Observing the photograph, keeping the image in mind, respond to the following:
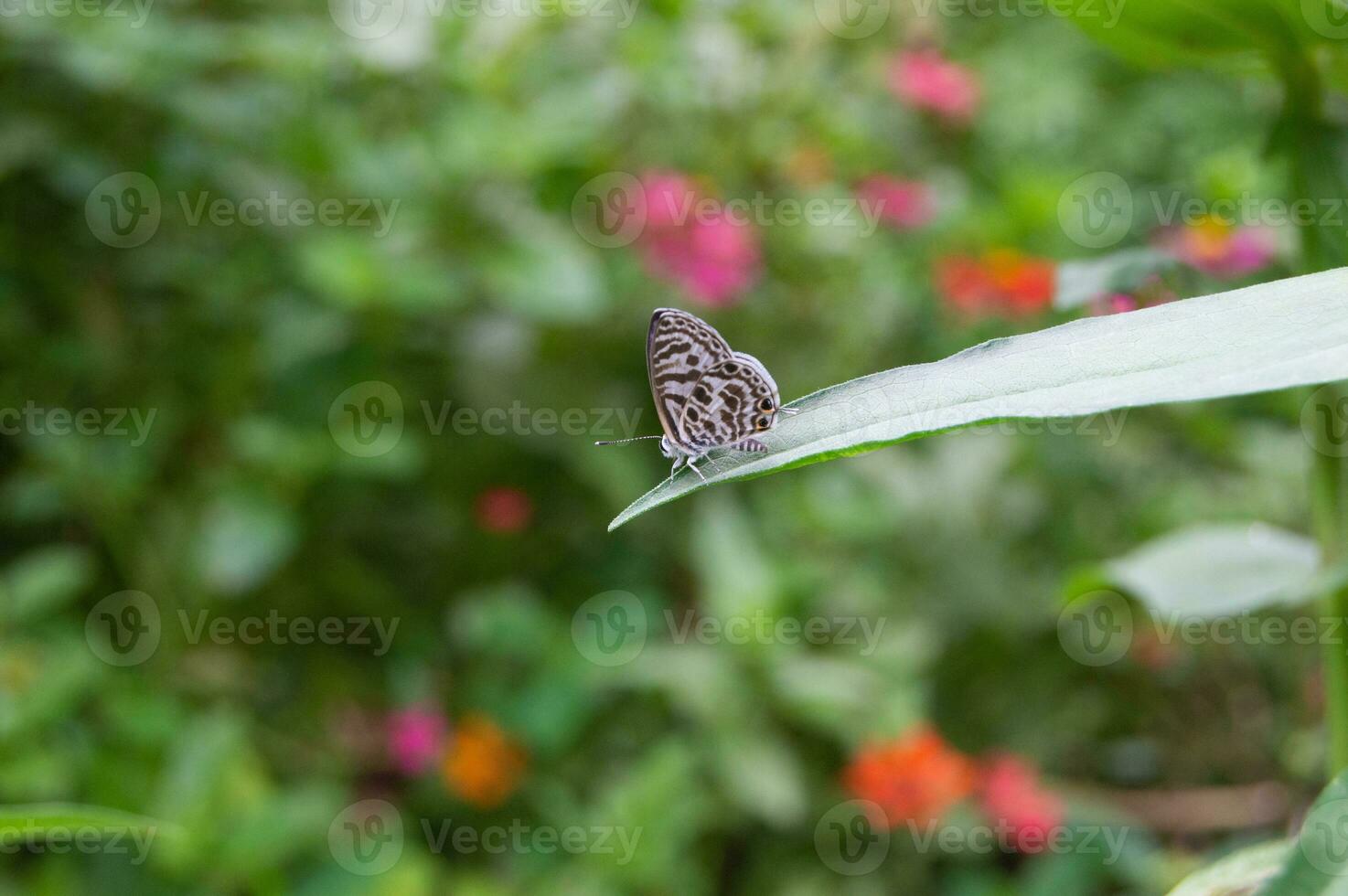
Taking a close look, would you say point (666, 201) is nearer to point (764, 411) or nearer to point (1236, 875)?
point (764, 411)

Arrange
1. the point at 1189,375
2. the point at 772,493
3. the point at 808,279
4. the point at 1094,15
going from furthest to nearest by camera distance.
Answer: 1. the point at 808,279
2. the point at 772,493
3. the point at 1094,15
4. the point at 1189,375

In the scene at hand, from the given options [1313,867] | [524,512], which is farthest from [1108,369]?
[524,512]

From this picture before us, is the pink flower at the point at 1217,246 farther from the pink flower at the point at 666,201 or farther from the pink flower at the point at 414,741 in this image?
the pink flower at the point at 414,741

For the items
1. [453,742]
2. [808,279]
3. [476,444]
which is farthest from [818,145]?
[453,742]

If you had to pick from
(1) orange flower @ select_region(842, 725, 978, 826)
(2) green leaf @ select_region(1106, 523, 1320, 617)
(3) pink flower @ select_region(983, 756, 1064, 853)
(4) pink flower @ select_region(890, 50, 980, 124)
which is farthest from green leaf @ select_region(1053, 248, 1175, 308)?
(4) pink flower @ select_region(890, 50, 980, 124)

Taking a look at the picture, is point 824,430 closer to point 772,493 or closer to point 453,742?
point 453,742

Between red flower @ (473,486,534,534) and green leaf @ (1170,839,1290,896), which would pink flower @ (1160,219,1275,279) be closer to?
green leaf @ (1170,839,1290,896)

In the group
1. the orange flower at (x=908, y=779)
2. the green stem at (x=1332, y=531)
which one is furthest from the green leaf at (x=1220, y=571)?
the orange flower at (x=908, y=779)
